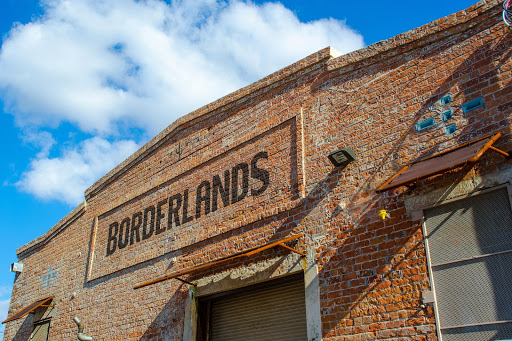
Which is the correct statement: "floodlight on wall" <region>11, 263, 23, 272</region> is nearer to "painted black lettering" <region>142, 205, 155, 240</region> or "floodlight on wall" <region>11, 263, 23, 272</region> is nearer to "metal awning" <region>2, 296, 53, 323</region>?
"metal awning" <region>2, 296, 53, 323</region>

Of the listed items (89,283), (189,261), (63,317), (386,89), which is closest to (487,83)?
(386,89)

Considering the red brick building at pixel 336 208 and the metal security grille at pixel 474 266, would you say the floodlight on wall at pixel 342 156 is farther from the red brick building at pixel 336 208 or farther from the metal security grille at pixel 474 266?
the metal security grille at pixel 474 266

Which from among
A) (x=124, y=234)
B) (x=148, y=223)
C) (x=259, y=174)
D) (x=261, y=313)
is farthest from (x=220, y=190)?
(x=124, y=234)

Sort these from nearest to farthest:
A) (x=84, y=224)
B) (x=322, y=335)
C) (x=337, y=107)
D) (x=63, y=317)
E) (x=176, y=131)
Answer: (x=322, y=335), (x=337, y=107), (x=176, y=131), (x=63, y=317), (x=84, y=224)

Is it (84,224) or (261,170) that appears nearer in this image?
(261,170)

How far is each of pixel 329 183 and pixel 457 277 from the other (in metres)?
2.46

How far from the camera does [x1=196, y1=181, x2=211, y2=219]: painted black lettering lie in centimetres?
992

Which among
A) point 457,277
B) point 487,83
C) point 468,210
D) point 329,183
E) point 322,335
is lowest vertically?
point 322,335

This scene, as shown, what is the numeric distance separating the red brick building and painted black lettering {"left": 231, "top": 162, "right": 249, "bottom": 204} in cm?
3

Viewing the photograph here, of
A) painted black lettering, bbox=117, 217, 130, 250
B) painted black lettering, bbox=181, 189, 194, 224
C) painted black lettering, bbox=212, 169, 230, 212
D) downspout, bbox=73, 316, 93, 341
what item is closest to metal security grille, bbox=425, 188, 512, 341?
painted black lettering, bbox=212, 169, 230, 212

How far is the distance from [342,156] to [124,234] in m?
6.27

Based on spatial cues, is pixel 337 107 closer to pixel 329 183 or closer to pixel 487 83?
pixel 329 183

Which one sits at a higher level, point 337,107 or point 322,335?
point 337,107

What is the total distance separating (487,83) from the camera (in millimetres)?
6672
